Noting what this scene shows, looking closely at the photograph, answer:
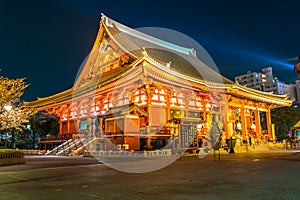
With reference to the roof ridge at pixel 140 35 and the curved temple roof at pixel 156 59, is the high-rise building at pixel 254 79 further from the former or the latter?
the roof ridge at pixel 140 35

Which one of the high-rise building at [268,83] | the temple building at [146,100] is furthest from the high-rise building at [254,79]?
the temple building at [146,100]

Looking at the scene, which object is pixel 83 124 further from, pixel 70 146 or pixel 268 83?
pixel 268 83

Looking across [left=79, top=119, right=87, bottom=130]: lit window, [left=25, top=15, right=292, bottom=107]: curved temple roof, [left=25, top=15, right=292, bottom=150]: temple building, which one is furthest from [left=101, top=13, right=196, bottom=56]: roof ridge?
[left=79, top=119, right=87, bottom=130]: lit window

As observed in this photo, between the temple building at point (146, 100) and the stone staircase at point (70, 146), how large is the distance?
117 centimetres

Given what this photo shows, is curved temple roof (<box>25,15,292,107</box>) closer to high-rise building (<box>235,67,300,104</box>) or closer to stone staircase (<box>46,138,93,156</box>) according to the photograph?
stone staircase (<box>46,138,93,156</box>)

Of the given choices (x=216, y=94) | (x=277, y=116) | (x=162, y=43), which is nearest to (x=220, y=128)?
(x=216, y=94)

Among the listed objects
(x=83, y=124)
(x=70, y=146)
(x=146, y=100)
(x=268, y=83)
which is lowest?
(x=70, y=146)

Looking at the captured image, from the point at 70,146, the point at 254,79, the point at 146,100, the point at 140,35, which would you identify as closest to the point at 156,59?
the point at 146,100

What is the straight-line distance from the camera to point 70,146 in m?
27.6

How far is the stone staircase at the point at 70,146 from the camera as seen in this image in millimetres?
26438

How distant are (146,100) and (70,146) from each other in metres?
9.88

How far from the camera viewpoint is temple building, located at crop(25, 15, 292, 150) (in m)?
23.7

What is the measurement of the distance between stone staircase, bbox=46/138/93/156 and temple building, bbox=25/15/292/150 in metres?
1.17

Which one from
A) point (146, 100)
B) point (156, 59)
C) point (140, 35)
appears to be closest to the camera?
point (146, 100)
